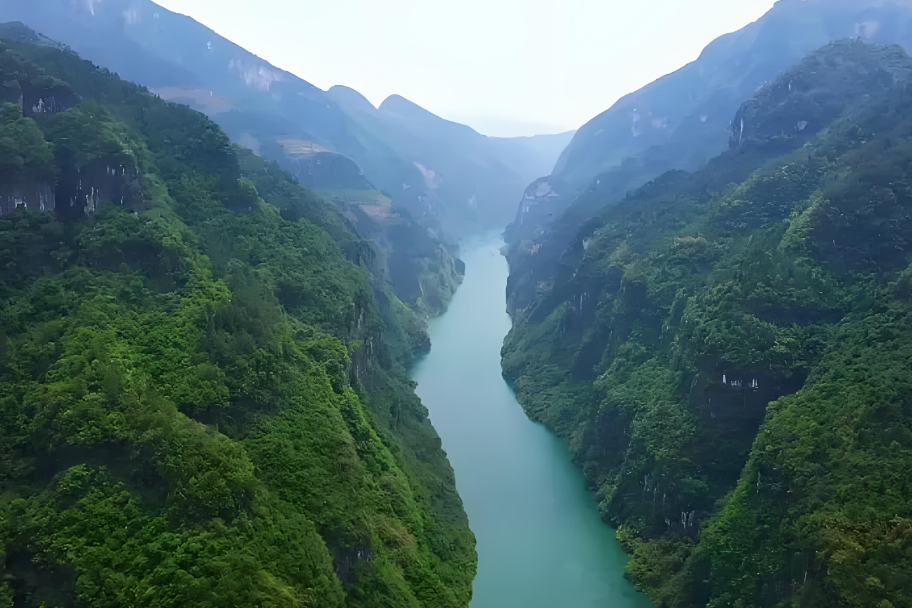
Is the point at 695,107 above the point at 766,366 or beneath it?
above

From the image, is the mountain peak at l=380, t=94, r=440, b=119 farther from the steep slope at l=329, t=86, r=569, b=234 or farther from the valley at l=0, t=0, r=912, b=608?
the valley at l=0, t=0, r=912, b=608

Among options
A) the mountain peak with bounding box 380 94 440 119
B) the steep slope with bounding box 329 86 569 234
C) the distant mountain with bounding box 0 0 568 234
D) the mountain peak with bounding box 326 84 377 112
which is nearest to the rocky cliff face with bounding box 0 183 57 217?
the distant mountain with bounding box 0 0 568 234

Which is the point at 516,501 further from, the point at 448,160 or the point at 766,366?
the point at 448,160

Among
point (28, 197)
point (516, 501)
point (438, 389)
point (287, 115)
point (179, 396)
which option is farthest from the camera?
point (287, 115)

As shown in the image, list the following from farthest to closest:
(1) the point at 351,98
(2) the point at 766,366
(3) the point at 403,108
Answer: (3) the point at 403,108 < (1) the point at 351,98 < (2) the point at 766,366

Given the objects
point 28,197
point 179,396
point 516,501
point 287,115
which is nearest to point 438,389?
point 516,501

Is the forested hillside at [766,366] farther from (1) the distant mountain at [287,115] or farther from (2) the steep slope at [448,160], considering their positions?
(2) the steep slope at [448,160]
